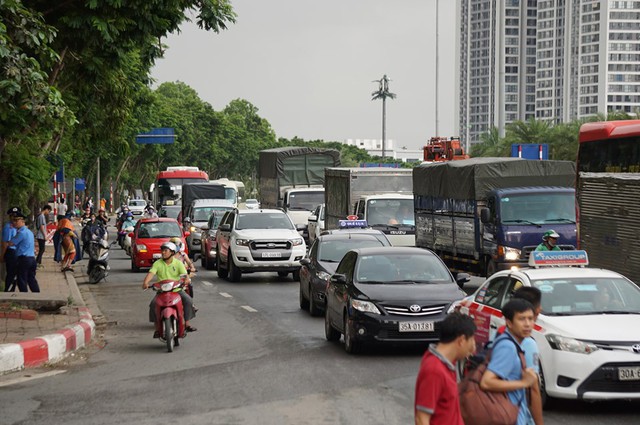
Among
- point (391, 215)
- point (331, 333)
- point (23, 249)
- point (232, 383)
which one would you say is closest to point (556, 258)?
point (232, 383)

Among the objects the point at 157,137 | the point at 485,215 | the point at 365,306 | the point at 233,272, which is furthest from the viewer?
the point at 157,137

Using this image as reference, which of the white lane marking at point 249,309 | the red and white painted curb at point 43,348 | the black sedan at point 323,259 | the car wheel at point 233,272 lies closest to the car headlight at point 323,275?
the black sedan at point 323,259

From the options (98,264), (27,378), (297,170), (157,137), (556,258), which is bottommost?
(27,378)

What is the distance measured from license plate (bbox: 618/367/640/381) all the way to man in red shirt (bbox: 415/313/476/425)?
4805 millimetres

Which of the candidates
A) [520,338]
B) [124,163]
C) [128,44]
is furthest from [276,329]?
[124,163]

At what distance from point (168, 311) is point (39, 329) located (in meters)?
2.33

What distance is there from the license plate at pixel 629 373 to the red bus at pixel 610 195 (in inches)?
312

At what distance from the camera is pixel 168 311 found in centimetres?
1675

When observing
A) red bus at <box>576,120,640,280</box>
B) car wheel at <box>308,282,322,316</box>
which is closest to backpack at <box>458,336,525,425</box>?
red bus at <box>576,120,640,280</box>

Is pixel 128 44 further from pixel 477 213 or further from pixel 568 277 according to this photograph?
pixel 568 277

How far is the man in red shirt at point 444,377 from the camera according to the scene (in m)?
6.14

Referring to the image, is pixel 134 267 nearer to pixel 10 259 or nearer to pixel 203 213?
pixel 203 213

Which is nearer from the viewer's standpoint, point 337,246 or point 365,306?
point 365,306

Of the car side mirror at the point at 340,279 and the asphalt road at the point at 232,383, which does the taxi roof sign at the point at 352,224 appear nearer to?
the asphalt road at the point at 232,383
